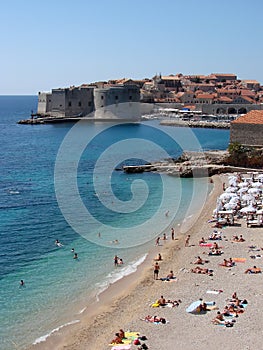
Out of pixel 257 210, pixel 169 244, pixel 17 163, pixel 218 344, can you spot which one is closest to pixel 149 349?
pixel 218 344

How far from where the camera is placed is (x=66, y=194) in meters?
26.2

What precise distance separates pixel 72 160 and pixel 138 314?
27.5 meters

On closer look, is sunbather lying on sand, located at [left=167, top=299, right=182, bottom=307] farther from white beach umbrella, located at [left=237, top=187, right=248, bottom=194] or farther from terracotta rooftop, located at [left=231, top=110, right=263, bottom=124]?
terracotta rooftop, located at [left=231, top=110, right=263, bottom=124]

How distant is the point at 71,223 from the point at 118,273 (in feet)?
19.1

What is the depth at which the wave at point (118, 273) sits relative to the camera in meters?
14.4

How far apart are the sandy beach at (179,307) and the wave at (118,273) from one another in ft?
0.61

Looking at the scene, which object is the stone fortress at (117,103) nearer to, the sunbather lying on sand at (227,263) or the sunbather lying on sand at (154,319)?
the sunbather lying on sand at (227,263)

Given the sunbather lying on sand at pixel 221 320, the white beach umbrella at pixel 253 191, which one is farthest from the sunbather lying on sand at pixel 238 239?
the sunbather lying on sand at pixel 221 320

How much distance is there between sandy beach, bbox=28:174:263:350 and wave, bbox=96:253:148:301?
18cm

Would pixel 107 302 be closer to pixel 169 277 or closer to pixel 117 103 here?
pixel 169 277

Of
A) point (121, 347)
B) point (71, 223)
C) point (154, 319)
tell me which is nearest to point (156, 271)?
point (154, 319)

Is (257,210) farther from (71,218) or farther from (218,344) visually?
(218,344)

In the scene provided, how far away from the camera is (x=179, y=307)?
12.3 meters

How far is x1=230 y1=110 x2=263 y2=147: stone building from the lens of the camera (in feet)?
104
